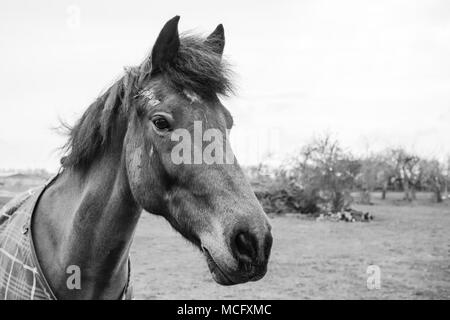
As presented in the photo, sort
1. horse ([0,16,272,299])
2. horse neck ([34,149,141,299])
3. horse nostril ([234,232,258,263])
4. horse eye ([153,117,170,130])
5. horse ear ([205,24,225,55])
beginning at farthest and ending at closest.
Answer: horse ear ([205,24,225,55])
horse neck ([34,149,141,299])
horse eye ([153,117,170,130])
horse ([0,16,272,299])
horse nostril ([234,232,258,263])

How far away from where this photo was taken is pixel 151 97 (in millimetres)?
2096

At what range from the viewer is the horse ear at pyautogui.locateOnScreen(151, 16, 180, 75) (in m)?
2.09

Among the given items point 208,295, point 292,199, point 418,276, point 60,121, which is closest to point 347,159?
point 292,199

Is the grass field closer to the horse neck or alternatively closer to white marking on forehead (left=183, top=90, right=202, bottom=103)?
the horse neck

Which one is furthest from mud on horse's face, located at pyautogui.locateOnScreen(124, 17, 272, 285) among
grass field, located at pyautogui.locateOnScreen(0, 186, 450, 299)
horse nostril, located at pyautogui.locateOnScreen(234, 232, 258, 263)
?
grass field, located at pyautogui.locateOnScreen(0, 186, 450, 299)

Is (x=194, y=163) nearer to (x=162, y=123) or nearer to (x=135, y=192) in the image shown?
(x=162, y=123)

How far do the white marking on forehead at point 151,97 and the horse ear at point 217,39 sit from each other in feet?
1.80

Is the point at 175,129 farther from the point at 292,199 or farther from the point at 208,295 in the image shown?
the point at 292,199

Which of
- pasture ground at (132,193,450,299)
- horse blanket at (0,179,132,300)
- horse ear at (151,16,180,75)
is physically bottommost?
pasture ground at (132,193,450,299)

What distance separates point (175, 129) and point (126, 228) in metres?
0.70

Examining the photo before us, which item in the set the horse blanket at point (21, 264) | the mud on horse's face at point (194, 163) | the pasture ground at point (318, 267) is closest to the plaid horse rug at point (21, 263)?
the horse blanket at point (21, 264)

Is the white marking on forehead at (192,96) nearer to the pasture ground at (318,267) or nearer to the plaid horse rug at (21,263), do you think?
the plaid horse rug at (21,263)

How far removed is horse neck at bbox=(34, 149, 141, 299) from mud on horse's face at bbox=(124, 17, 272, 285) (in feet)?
0.72

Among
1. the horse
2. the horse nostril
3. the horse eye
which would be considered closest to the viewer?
the horse nostril
